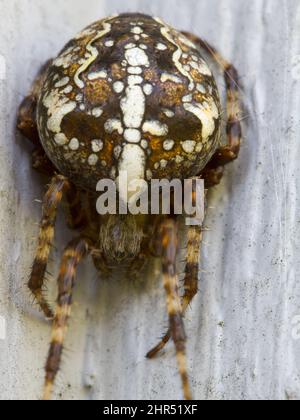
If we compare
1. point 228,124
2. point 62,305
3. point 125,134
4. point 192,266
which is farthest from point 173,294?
point 228,124

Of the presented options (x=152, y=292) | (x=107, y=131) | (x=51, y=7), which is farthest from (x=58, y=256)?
(x=51, y=7)

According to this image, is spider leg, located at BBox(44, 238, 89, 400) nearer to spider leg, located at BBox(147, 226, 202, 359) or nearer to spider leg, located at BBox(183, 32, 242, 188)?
spider leg, located at BBox(147, 226, 202, 359)

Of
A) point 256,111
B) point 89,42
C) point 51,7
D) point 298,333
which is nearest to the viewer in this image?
point 298,333

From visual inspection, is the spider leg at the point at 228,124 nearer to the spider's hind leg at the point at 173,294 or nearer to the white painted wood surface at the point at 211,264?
the white painted wood surface at the point at 211,264

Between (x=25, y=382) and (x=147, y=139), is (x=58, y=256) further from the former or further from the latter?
(x=147, y=139)

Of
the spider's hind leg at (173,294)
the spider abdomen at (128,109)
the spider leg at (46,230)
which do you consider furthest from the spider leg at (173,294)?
the spider leg at (46,230)
